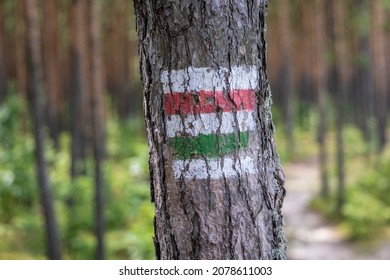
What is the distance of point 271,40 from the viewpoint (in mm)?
33281

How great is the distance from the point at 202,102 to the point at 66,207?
34.3 feet

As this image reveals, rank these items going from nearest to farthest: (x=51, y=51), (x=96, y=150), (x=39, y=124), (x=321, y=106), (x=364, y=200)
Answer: (x=39, y=124), (x=96, y=150), (x=364, y=200), (x=321, y=106), (x=51, y=51)

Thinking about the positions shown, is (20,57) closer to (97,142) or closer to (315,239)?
(97,142)

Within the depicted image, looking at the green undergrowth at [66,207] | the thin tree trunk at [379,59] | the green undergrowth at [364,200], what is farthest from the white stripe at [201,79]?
the thin tree trunk at [379,59]

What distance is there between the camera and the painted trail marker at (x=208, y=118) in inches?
75.4

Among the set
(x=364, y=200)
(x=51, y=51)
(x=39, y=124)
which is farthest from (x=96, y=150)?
(x=51, y=51)

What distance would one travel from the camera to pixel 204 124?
1925 millimetres

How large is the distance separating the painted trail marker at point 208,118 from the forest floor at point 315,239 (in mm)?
8932

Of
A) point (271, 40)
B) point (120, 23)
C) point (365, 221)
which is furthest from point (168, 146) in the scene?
point (271, 40)

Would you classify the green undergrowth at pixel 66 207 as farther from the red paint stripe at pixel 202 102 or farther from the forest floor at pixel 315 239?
the red paint stripe at pixel 202 102

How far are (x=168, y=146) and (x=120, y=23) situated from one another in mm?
24179

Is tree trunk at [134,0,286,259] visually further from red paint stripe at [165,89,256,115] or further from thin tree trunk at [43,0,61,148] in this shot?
thin tree trunk at [43,0,61,148]
